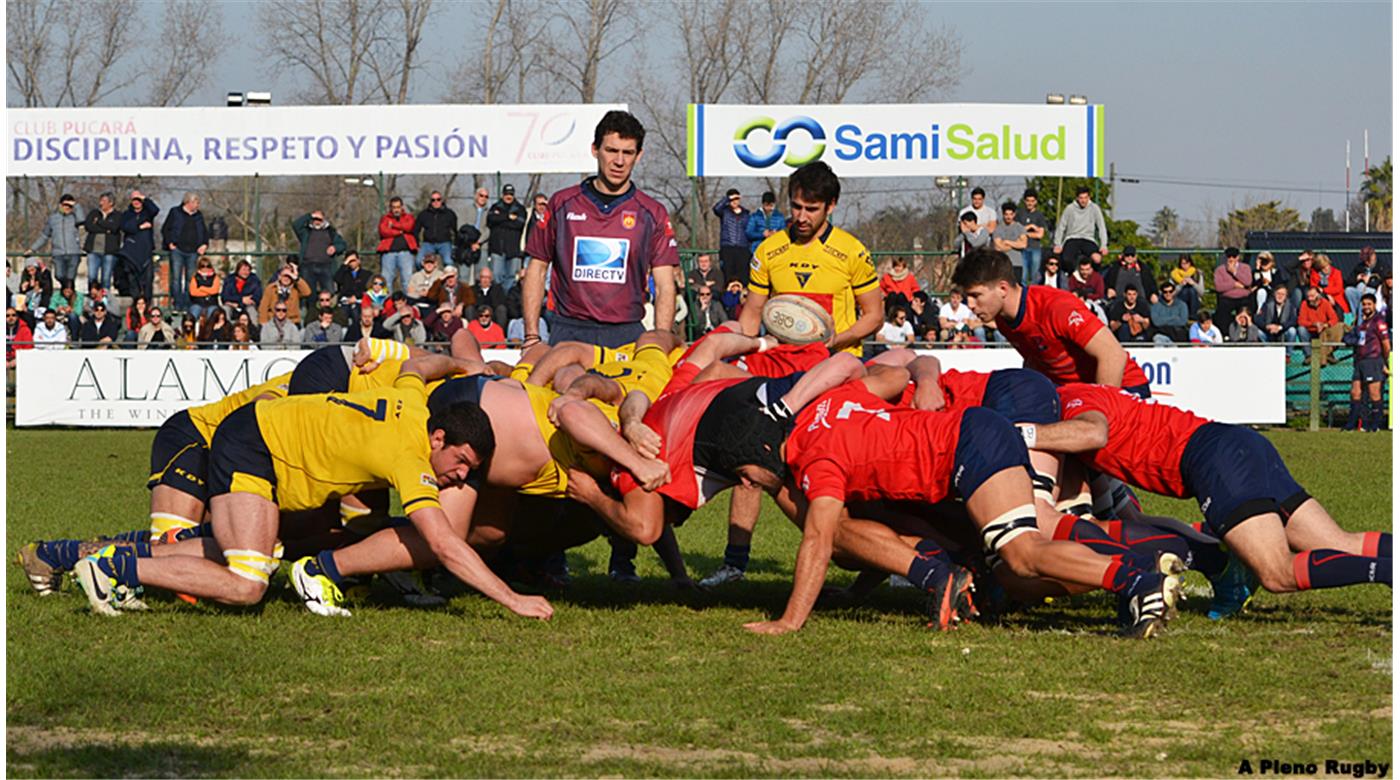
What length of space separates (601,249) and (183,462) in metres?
2.60

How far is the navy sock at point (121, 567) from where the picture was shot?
8.12m

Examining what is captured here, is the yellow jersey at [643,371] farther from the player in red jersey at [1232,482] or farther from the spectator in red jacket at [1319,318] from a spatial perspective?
the spectator in red jacket at [1319,318]

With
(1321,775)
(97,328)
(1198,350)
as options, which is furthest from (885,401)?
(97,328)

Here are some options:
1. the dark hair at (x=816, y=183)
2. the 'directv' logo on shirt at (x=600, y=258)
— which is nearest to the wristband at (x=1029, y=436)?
the dark hair at (x=816, y=183)

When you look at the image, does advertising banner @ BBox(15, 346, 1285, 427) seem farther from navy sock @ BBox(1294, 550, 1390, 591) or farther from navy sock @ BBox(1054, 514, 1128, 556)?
navy sock @ BBox(1294, 550, 1390, 591)

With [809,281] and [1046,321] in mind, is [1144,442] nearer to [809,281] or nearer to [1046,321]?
[1046,321]

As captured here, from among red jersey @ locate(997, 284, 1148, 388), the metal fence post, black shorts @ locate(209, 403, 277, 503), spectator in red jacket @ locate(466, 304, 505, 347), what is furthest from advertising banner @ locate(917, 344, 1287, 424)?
black shorts @ locate(209, 403, 277, 503)

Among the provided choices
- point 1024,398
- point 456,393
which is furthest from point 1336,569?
point 456,393

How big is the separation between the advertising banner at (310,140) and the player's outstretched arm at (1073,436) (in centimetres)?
1841

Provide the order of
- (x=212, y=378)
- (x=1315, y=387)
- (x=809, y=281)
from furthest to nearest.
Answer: (x=1315, y=387), (x=212, y=378), (x=809, y=281)

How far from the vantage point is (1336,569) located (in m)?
7.42

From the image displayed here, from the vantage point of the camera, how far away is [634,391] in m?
8.28

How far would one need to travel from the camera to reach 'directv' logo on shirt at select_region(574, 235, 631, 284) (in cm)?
993

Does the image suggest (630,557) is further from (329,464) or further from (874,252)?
(874,252)
